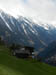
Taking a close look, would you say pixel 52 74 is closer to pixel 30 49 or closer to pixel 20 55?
pixel 20 55

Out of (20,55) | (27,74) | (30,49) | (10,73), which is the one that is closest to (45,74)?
(27,74)

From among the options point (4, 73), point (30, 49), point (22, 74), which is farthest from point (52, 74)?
point (30, 49)

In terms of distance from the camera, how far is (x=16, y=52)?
75.8 metres

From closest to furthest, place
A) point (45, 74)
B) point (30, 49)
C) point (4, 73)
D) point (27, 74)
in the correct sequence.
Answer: point (4, 73), point (27, 74), point (45, 74), point (30, 49)

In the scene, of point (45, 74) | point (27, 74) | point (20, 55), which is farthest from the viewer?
point (20, 55)

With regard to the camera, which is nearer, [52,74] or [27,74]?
[27,74]

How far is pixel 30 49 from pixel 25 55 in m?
12.7

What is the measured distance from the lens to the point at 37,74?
24.7 m

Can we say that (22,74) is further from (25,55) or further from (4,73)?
(25,55)

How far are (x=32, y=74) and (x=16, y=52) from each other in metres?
51.8

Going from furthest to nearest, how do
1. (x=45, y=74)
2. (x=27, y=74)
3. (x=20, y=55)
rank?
(x=20, y=55) → (x=45, y=74) → (x=27, y=74)

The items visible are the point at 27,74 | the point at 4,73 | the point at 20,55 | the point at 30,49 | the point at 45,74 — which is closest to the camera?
the point at 4,73

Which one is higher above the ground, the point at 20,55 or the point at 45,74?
the point at 20,55

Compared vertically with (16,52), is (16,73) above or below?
below
